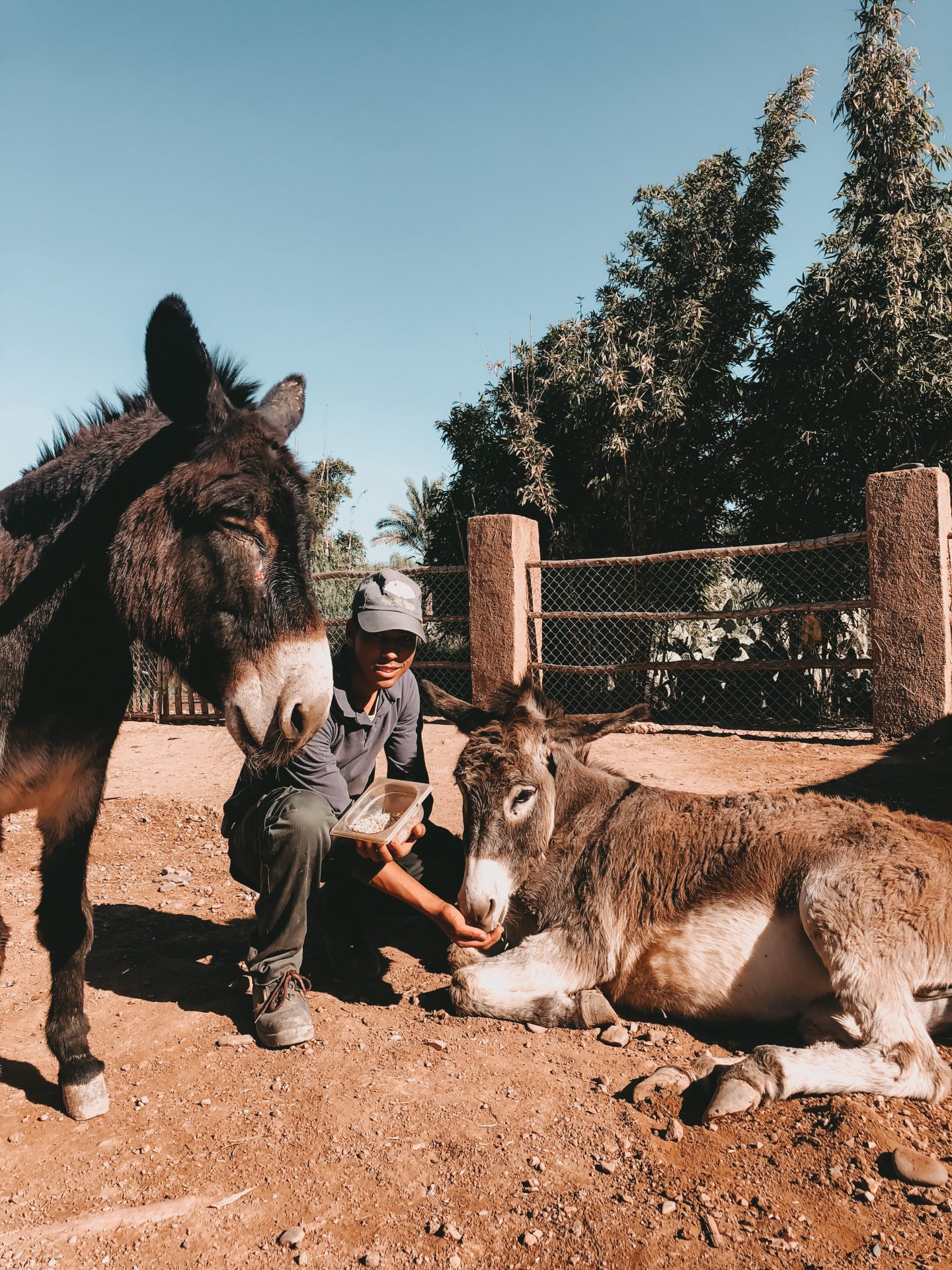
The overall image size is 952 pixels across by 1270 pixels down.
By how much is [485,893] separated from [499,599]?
7189mm

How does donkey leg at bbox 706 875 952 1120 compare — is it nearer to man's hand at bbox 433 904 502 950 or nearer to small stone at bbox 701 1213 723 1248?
small stone at bbox 701 1213 723 1248

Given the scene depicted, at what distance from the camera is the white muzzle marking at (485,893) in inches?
121

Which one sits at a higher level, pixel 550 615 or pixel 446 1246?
pixel 550 615

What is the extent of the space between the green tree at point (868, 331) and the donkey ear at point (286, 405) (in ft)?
37.0

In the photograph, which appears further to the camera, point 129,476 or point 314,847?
point 314,847

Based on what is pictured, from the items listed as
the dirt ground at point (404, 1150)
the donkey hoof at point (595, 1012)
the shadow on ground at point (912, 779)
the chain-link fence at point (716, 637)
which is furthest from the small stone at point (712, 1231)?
the chain-link fence at point (716, 637)

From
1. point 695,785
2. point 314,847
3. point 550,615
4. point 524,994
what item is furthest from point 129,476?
point 550,615

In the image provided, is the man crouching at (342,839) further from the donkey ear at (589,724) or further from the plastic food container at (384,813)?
the donkey ear at (589,724)

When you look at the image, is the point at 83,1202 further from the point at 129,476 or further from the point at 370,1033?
the point at 129,476

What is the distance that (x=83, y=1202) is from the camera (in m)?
2.18

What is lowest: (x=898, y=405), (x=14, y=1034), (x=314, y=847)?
(x=14, y=1034)

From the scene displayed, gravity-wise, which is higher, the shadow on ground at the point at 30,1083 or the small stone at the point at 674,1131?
the small stone at the point at 674,1131

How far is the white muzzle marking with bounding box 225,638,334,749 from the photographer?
2.13 metres

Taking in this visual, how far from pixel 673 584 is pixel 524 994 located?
37.0 ft
